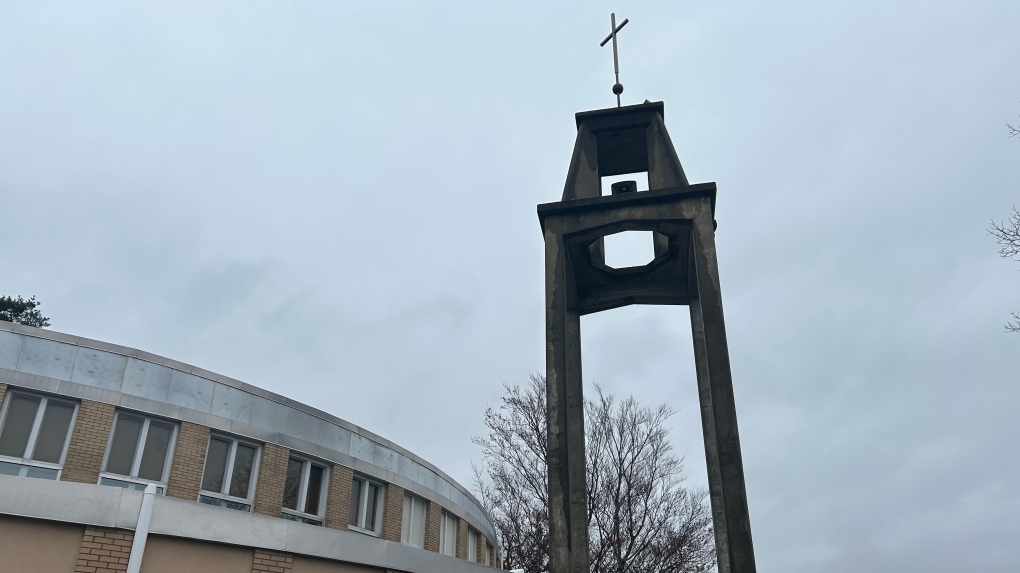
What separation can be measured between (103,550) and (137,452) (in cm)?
227

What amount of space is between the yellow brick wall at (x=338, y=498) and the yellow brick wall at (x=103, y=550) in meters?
5.14

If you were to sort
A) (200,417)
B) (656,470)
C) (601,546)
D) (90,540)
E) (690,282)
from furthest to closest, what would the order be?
(656,470), (601,546), (200,417), (690,282), (90,540)

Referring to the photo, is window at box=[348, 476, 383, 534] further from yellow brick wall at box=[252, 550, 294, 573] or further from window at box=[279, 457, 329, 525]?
yellow brick wall at box=[252, 550, 294, 573]

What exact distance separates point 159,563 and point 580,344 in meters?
8.14

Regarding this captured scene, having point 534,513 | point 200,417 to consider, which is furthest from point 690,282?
point 534,513

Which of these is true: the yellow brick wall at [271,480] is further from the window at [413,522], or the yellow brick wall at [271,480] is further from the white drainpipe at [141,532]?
the window at [413,522]

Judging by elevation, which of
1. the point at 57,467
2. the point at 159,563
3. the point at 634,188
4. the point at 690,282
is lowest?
the point at 159,563

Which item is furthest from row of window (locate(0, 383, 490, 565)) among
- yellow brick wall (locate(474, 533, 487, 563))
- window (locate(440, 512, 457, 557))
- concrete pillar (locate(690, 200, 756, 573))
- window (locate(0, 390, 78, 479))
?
concrete pillar (locate(690, 200, 756, 573))

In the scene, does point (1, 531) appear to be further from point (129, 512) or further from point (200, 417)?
point (200, 417)

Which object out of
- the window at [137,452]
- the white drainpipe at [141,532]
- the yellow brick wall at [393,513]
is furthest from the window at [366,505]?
the white drainpipe at [141,532]

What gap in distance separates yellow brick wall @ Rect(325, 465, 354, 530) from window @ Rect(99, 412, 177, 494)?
3.97 meters

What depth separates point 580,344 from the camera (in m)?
12.0

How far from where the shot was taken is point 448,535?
72.2 ft

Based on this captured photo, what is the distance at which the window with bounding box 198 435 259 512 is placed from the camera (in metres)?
14.6
